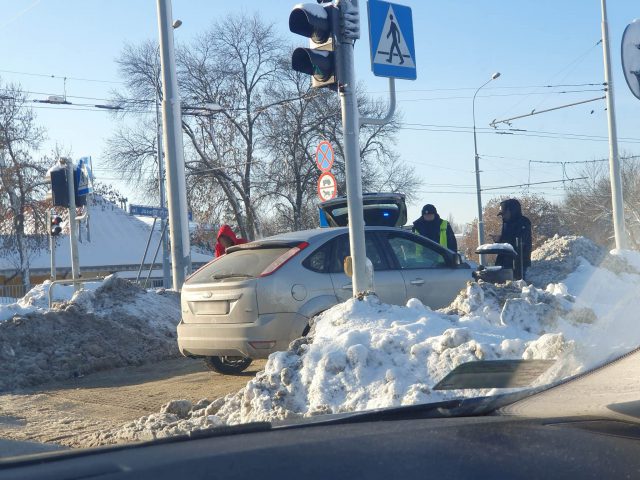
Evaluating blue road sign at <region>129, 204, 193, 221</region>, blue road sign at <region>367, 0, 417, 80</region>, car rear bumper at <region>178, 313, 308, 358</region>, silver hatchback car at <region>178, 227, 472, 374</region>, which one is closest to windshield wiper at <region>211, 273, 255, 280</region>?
silver hatchback car at <region>178, 227, 472, 374</region>

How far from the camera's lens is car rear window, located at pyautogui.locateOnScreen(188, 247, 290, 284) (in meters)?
8.22

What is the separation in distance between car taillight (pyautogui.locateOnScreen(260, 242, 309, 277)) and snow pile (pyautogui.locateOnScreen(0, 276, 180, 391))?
3.63 meters

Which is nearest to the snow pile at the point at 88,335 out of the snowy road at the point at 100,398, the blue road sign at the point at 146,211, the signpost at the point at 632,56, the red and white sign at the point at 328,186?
the snowy road at the point at 100,398

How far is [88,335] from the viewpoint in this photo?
11242mm

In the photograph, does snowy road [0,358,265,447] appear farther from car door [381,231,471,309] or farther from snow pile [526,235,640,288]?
snow pile [526,235,640,288]

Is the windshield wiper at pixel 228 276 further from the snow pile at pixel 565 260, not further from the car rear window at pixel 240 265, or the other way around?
the snow pile at pixel 565 260

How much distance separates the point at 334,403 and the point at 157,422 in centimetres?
147

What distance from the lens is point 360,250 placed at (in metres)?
7.48

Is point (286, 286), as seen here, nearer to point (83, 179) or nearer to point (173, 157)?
point (173, 157)

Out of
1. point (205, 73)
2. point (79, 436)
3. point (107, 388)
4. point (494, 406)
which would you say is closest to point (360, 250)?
point (79, 436)

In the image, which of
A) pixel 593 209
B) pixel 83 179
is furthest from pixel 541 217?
pixel 83 179

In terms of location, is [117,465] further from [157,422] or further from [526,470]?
[157,422]

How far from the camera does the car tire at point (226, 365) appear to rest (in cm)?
897

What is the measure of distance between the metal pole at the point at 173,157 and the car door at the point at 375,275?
201 inches
